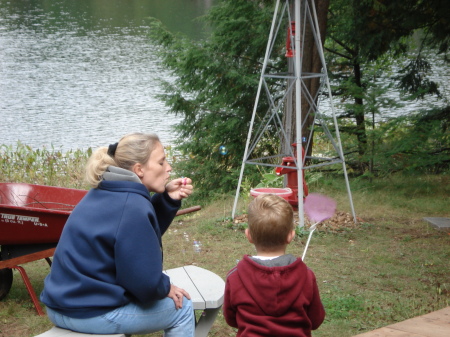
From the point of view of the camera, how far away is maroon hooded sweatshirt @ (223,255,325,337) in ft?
7.05

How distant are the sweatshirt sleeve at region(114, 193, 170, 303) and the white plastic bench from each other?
568 mm

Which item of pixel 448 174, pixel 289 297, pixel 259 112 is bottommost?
pixel 448 174

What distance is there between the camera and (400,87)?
29.4 ft

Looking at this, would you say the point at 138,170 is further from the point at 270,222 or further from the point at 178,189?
the point at 270,222

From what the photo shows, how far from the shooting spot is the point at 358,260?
5.32m

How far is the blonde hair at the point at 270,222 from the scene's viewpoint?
2148 millimetres

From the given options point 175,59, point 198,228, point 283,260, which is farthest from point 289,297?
point 175,59

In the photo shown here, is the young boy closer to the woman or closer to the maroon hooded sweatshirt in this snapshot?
the maroon hooded sweatshirt

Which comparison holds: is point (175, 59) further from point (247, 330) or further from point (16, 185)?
point (247, 330)

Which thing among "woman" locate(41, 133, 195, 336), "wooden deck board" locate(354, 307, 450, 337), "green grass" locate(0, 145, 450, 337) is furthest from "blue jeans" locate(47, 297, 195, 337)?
"green grass" locate(0, 145, 450, 337)

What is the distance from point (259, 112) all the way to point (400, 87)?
2.62 meters

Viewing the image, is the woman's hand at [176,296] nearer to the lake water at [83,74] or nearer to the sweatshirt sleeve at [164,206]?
the sweatshirt sleeve at [164,206]

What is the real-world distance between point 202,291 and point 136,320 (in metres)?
0.61

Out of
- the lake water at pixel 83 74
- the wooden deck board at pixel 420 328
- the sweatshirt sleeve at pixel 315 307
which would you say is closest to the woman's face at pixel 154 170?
the sweatshirt sleeve at pixel 315 307
